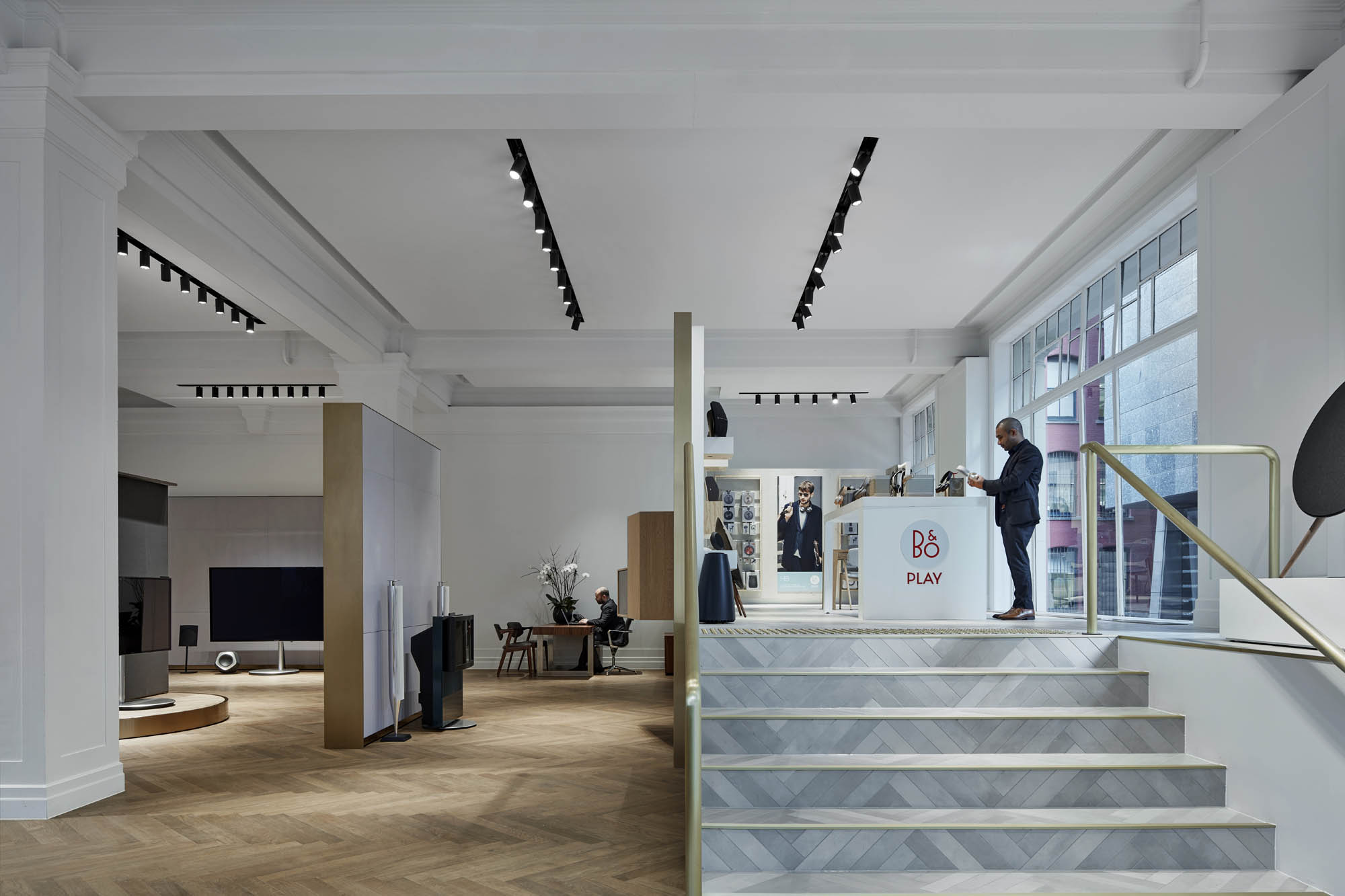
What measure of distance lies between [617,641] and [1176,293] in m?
7.73

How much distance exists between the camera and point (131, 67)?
484cm

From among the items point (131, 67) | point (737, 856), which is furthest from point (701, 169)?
point (737, 856)

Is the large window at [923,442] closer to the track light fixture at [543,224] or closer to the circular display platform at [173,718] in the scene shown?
the track light fixture at [543,224]

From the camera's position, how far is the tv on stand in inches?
303

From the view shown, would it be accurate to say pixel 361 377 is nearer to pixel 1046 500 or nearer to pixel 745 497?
pixel 745 497

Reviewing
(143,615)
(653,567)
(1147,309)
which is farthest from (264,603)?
(1147,309)

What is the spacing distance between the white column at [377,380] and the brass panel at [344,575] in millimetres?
3328

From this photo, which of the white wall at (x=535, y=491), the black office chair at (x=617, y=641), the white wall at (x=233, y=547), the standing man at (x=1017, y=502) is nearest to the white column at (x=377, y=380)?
the white wall at (x=535, y=491)

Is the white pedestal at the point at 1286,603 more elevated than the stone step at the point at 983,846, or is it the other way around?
the white pedestal at the point at 1286,603

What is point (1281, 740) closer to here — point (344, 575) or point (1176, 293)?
point (1176, 293)

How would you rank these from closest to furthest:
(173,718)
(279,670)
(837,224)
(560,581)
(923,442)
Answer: (837,224) → (173,718) → (279,670) → (560,581) → (923,442)

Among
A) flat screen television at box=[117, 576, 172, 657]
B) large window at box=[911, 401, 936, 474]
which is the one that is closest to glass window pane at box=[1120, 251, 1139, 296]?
large window at box=[911, 401, 936, 474]

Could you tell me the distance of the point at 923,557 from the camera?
7.11 metres

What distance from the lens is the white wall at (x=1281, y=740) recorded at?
3.33 meters
